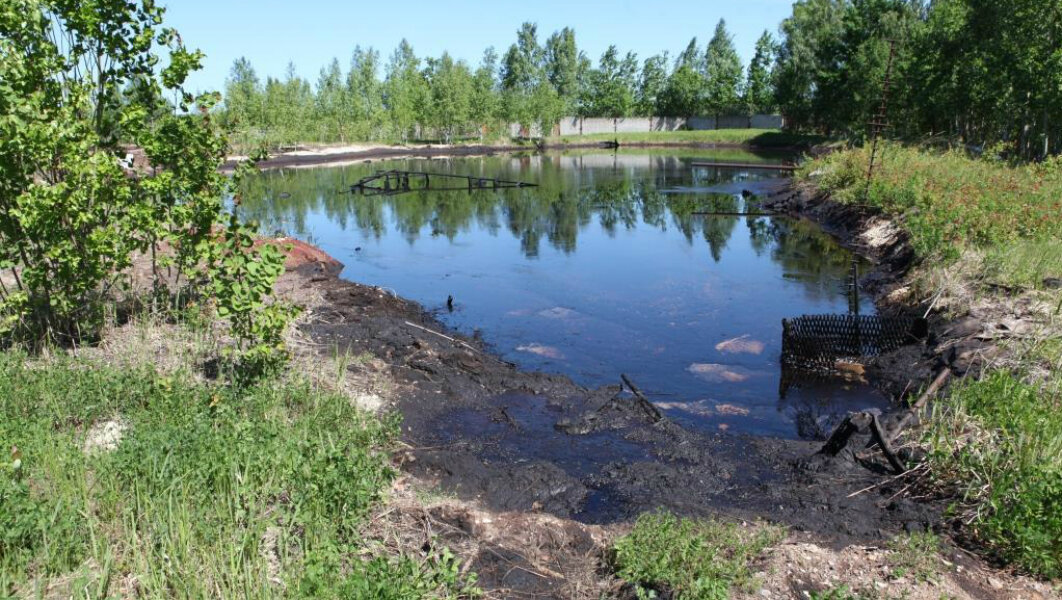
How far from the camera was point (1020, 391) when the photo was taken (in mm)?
6223

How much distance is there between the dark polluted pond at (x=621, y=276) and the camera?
388 inches

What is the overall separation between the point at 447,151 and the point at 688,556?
60.3 metres

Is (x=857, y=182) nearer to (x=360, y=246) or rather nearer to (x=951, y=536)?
(x=360, y=246)

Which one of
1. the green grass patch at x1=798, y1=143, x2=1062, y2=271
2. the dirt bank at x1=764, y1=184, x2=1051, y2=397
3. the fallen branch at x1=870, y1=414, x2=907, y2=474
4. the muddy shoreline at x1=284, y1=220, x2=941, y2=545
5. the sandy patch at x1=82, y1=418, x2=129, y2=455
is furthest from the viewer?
the green grass patch at x1=798, y1=143, x2=1062, y2=271

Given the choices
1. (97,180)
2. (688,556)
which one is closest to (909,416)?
(688,556)

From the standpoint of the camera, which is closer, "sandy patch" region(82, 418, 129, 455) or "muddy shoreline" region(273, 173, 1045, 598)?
"sandy patch" region(82, 418, 129, 455)

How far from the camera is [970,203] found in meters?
14.8

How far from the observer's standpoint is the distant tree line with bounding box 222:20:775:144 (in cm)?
6384

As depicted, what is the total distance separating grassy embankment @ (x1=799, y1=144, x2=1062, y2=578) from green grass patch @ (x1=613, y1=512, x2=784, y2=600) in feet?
5.24

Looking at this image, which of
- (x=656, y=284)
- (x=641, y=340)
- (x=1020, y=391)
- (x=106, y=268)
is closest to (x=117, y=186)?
(x=106, y=268)

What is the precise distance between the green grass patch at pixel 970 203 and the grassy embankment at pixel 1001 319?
3 cm

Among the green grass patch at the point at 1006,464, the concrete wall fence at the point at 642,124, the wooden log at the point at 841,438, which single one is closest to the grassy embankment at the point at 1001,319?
the green grass patch at the point at 1006,464

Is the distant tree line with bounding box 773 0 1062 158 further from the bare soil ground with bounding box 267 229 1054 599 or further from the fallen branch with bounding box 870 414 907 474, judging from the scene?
the fallen branch with bounding box 870 414 907 474

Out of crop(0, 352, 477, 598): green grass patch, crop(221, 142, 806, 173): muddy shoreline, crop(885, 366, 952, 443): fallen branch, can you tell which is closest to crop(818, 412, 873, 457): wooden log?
crop(885, 366, 952, 443): fallen branch
